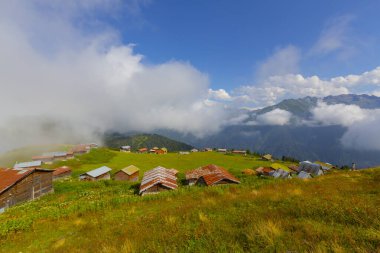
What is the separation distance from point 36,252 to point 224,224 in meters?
9.60

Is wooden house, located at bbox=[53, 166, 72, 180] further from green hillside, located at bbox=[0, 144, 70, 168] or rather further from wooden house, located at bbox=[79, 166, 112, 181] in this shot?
green hillside, located at bbox=[0, 144, 70, 168]

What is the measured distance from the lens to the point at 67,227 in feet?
51.1

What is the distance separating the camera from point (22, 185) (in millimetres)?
50156

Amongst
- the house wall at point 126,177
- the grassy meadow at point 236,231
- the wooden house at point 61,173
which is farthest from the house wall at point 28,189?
the grassy meadow at point 236,231

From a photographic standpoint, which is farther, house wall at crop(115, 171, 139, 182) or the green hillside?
the green hillside

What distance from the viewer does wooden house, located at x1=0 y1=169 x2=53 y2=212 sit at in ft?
153

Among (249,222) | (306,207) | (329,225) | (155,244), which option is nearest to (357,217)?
(329,225)

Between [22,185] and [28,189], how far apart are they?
2.31m

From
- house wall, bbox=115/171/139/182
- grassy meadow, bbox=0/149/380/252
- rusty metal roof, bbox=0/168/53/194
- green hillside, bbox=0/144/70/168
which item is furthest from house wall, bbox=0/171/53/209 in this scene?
green hillside, bbox=0/144/70/168

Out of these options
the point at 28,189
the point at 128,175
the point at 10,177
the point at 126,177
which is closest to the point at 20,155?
the point at 126,177

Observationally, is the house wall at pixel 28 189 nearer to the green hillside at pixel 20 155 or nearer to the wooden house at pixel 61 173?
the wooden house at pixel 61 173

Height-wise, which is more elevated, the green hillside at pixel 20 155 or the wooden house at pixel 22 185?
the green hillside at pixel 20 155

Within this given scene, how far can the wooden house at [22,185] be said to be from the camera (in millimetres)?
46531

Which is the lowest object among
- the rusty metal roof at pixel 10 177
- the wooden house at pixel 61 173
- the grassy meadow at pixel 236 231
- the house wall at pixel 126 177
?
the house wall at pixel 126 177
